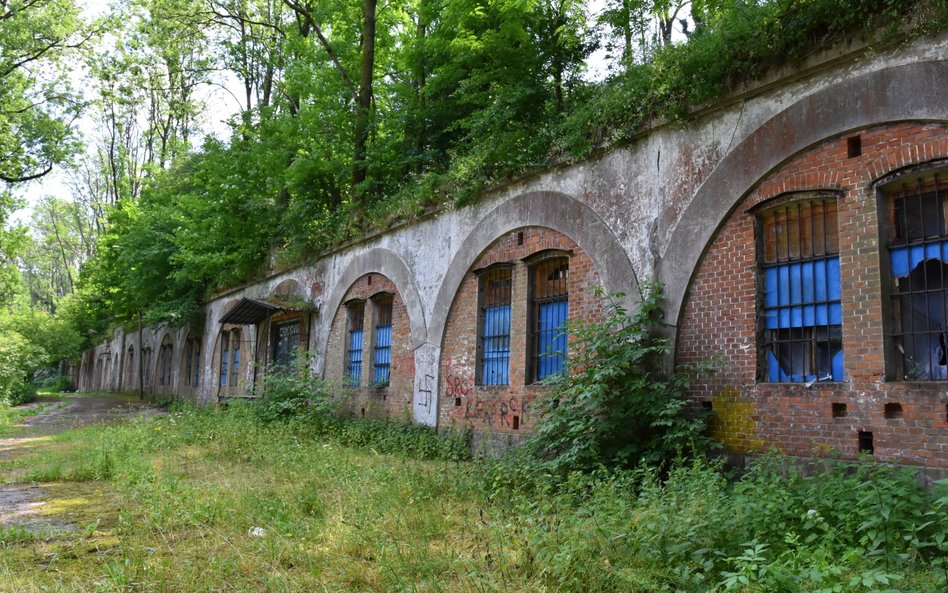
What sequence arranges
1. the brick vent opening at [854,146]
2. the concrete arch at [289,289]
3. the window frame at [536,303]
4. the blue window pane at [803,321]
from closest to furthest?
the brick vent opening at [854,146], the blue window pane at [803,321], the window frame at [536,303], the concrete arch at [289,289]

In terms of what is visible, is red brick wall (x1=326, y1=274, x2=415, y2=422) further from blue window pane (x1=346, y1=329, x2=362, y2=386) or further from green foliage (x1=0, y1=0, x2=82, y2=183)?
green foliage (x1=0, y1=0, x2=82, y2=183)

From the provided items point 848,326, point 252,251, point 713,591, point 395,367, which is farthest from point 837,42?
point 252,251

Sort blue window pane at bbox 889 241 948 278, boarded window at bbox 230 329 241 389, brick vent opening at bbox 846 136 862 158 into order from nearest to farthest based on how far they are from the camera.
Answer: blue window pane at bbox 889 241 948 278
brick vent opening at bbox 846 136 862 158
boarded window at bbox 230 329 241 389

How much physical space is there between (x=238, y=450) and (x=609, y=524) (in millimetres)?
6927

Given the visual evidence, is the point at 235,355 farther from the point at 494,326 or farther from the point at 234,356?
the point at 494,326

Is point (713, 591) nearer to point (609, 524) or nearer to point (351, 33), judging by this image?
point (609, 524)

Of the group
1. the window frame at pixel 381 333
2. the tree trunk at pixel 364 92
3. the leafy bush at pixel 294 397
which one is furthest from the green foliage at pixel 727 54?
the tree trunk at pixel 364 92

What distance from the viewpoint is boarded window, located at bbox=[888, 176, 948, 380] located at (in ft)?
19.3

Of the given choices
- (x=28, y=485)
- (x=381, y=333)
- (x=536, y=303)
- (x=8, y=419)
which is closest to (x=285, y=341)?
(x=381, y=333)

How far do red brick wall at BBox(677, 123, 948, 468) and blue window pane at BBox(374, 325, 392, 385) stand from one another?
23.0ft

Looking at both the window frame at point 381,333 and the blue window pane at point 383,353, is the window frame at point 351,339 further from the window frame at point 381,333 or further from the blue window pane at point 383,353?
the blue window pane at point 383,353

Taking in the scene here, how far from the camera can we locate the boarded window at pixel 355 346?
1425cm

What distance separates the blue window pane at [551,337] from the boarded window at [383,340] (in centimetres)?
427

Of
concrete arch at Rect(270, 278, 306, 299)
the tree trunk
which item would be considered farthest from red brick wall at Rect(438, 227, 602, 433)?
concrete arch at Rect(270, 278, 306, 299)
